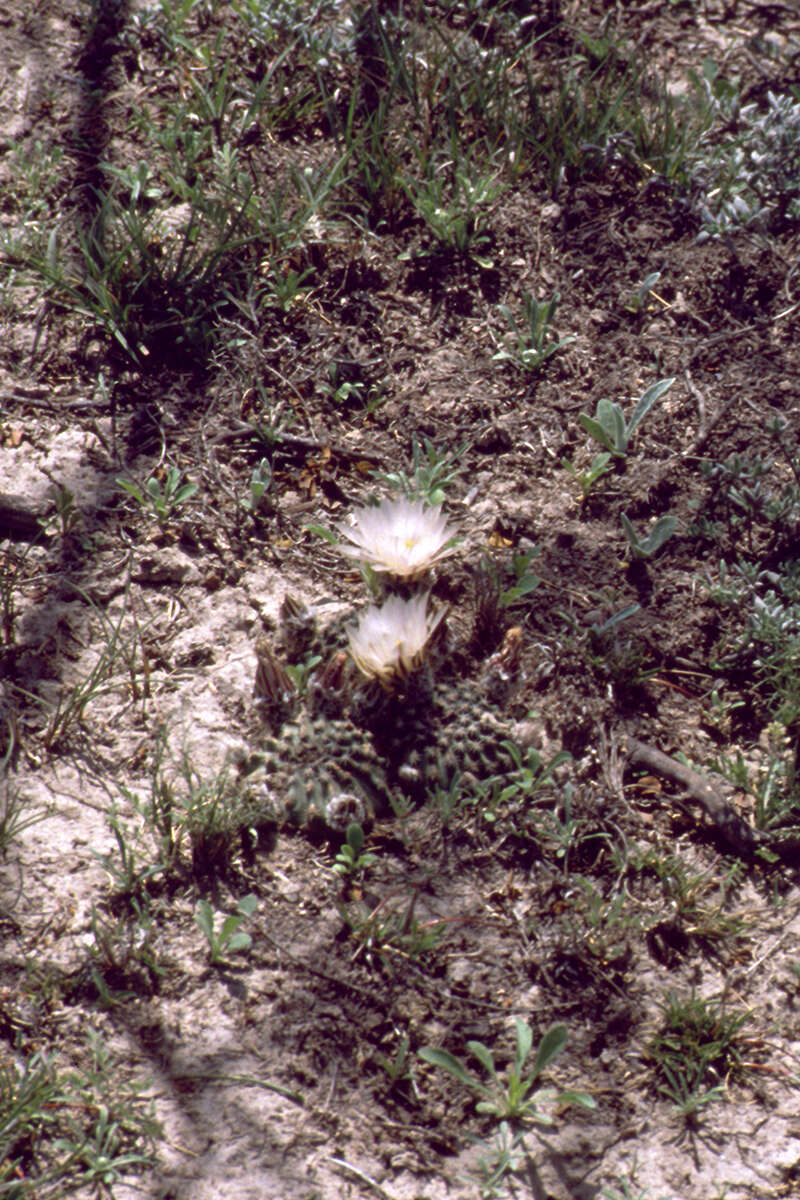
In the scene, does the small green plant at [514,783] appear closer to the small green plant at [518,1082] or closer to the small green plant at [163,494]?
the small green plant at [518,1082]

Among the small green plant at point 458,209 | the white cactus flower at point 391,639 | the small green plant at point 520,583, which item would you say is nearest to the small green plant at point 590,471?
the small green plant at point 520,583

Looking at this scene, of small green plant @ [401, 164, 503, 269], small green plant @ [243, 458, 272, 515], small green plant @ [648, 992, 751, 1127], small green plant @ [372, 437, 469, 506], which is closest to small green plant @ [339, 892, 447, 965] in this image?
small green plant @ [648, 992, 751, 1127]

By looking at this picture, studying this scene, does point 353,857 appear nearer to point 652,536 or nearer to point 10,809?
point 10,809

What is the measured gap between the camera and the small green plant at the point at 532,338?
314 centimetres

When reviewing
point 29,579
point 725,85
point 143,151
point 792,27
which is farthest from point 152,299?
point 792,27

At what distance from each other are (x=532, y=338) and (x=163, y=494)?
1.19 m

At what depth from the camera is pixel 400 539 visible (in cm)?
262

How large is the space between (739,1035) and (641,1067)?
0.71ft

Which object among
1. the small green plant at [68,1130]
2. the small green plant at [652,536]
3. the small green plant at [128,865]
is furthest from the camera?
the small green plant at [652,536]

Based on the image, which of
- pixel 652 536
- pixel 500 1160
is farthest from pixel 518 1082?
pixel 652 536

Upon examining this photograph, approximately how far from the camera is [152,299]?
3182 mm

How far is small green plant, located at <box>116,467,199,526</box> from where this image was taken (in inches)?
113

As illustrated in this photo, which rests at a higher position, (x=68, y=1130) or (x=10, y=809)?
(x=10, y=809)

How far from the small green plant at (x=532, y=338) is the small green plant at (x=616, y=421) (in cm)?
28
